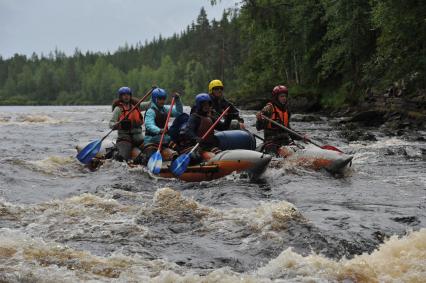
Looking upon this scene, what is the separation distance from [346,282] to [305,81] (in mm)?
35830

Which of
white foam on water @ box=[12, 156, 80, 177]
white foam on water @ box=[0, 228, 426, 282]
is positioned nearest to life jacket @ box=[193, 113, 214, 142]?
white foam on water @ box=[12, 156, 80, 177]

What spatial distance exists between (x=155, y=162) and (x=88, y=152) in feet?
8.24

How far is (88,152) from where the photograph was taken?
12.0 m

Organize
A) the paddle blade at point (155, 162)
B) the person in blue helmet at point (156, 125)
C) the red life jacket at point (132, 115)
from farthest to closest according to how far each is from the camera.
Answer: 1. the red life jacket at point (132, 115)
2. the person in blue helmet at point (156, 125)
3. the paddle blade at point (155, 162)

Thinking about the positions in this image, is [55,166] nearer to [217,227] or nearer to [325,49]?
[217,227]

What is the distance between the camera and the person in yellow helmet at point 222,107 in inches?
465

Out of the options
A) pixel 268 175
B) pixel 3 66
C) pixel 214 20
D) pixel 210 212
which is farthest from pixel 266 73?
pixel 3 66

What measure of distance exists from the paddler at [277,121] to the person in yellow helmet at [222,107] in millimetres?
632

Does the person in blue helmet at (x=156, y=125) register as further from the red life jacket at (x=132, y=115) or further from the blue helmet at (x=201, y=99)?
the blue helmet at (x=201, y=99)

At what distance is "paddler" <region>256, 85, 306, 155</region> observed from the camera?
1132 centimetres

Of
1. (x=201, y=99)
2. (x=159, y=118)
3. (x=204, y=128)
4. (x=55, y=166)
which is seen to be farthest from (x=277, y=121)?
(x=55, y=166)

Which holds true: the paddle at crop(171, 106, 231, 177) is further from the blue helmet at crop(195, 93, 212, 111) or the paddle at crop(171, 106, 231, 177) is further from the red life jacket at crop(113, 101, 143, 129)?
the red life jacket at crop(113, 101, 143, 129)

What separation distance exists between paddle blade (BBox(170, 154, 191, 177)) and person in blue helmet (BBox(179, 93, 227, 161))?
2.19ft

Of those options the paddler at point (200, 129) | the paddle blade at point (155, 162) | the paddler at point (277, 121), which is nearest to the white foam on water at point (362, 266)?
Result: the paddle blade at point (155, 162)
